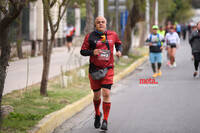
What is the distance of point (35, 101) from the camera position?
981 cm

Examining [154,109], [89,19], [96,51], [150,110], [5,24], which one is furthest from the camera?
[89,19]

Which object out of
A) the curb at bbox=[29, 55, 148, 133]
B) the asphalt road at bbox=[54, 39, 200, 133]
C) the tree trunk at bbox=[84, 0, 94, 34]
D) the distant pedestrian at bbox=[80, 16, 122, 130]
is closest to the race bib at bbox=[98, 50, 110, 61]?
the distant pedestrian at bbox=[80, 16, 122, 130]

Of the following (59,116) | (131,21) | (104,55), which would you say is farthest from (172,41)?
(104,55)

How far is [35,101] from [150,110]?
2363 millimetres

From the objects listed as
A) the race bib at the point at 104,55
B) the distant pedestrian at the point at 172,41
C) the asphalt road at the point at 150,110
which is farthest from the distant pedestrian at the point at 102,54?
the distant pedestrian at the point at 172,41

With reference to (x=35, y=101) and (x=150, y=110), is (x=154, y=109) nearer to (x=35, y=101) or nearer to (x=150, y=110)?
(x=150, y=110)

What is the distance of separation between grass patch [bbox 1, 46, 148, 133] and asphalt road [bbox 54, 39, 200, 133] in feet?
1.54

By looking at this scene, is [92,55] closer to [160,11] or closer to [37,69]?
[37,69]

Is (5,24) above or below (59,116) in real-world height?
above

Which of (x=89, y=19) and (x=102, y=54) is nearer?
(x=102, y=54)

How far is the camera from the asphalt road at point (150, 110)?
8.05 m

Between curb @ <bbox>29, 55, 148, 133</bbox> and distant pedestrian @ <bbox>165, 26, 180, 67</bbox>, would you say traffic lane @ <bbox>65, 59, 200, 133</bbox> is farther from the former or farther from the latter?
distant pedestrian @ <bbox>165, 26, 180, 67</bbox>

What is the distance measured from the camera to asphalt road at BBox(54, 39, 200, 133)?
26.4 feet

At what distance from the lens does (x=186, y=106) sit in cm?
1017
